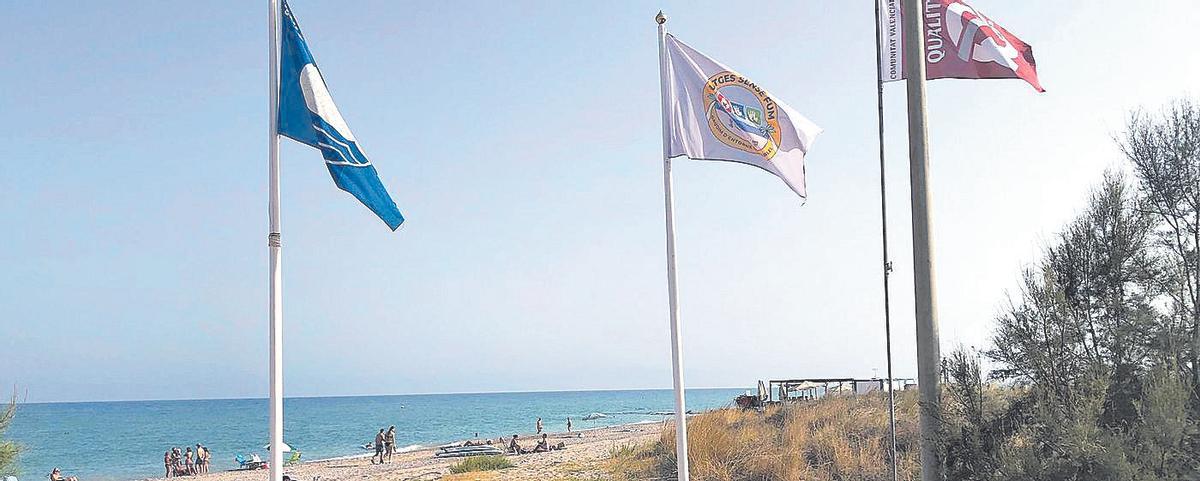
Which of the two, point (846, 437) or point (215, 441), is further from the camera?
point (215, 441)

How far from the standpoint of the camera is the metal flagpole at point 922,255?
6.76 m

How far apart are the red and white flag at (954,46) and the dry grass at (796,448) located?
17.2 feet

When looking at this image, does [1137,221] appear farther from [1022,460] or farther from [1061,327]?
[1022,460]

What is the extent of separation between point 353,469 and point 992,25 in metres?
33.9

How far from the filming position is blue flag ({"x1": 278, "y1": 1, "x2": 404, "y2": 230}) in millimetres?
7723

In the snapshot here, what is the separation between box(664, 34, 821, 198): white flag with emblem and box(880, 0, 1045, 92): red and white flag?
1.16 meters

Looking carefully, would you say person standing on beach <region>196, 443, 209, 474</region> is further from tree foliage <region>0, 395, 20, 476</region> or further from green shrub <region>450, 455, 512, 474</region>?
tree foliage <region>0, 395, 20, 476</region>

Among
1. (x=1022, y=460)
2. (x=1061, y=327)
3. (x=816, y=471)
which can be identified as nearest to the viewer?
(x=1022, y=460)

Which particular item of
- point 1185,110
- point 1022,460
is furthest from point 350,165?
point 1185,110

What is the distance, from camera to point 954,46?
8.90 m

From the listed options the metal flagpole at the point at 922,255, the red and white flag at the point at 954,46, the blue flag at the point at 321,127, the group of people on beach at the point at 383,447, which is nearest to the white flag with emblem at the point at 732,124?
the red and white flag at the point at 954,46

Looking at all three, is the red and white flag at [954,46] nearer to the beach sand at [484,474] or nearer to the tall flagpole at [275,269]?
the tall flagpole at [275,269]

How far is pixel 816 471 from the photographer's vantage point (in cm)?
1474

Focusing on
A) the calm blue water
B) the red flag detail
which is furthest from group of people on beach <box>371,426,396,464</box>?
the red flag detail
